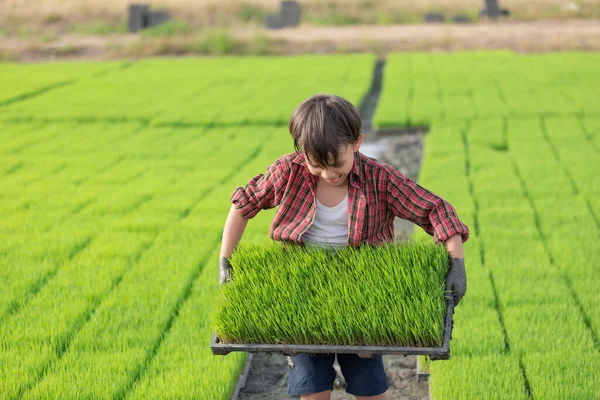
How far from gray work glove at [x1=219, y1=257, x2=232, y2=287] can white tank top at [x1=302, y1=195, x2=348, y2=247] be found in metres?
0.32

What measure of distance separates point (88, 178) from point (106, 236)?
6.94 ft

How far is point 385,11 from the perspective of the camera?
26062 mm

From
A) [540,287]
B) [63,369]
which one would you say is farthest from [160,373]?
[540,287]

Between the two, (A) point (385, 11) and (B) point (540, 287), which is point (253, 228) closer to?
(B) point (540, 287)

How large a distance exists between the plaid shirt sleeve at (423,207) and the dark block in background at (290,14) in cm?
2278

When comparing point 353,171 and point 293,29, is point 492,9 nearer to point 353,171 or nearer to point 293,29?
point 293,29

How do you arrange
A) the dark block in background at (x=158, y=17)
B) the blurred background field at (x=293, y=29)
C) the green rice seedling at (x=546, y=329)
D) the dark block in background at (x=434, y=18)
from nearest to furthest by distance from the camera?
the green rice seedling at (x=546, y=329), the blurred background field at (x=293, y=29), the dark block in background at (x=434, y=18), the dark block in background at (x=158, y=17)

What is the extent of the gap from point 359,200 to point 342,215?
10cm

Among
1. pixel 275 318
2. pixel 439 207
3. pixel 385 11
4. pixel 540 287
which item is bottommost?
pixel 385 11

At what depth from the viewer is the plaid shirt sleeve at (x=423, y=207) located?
8.88 ft

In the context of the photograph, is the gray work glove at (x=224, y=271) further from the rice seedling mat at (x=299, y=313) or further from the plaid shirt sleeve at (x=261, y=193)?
the plaid shirt sleeve at (x=261, y=193)

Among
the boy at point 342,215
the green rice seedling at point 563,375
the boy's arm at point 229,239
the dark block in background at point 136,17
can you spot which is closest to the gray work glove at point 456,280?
the boy at point 342,215

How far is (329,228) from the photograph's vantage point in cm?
287

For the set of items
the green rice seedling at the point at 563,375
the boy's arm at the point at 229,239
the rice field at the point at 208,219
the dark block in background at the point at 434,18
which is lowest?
the dark block in background at the point at 434,18
